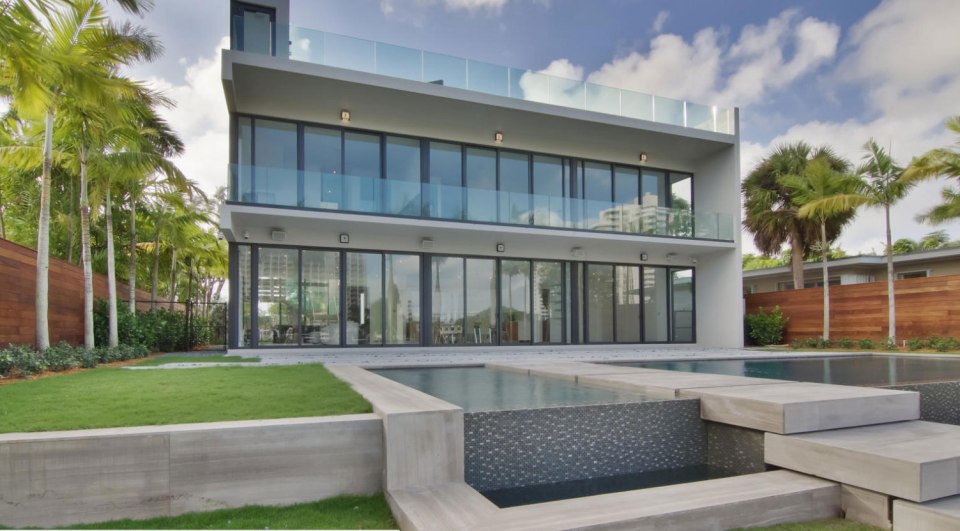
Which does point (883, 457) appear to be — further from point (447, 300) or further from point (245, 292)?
point (245, 292)

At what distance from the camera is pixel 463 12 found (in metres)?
18.3

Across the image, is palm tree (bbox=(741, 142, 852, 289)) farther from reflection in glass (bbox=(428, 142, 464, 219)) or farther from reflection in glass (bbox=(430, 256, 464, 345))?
reflection in glass (bbox=(430, 256, 464, 345))

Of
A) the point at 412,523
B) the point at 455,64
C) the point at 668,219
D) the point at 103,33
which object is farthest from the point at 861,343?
the point at 103,33

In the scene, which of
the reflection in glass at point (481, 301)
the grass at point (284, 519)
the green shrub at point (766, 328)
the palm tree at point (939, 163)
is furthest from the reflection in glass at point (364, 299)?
the palm tree at point (939, 163)

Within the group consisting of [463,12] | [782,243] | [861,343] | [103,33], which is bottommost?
[861,343]

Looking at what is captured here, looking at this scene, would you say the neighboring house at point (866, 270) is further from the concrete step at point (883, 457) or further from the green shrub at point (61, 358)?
the green shrub at point (61, 358)

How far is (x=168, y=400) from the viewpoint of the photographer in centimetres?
473

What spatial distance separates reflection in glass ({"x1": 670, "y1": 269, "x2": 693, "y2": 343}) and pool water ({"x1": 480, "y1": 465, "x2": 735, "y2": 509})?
13.0 meters

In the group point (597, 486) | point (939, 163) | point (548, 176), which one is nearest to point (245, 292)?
point (548, 176)

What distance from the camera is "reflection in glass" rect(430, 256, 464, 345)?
46.5ft

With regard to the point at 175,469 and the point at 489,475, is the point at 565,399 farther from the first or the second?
the point at 175,469

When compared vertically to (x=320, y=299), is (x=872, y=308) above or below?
below

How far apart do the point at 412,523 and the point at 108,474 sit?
6.15ft

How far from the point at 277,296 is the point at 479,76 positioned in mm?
7115
